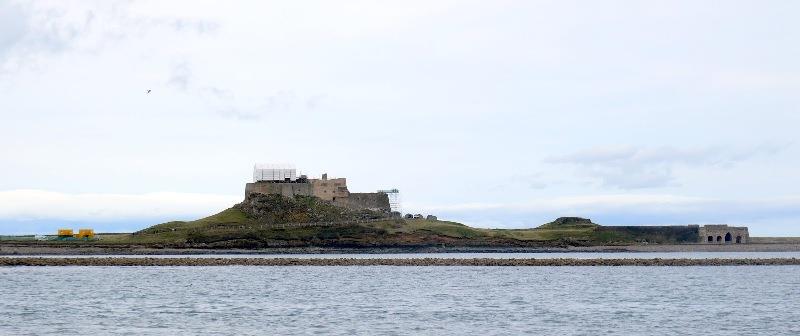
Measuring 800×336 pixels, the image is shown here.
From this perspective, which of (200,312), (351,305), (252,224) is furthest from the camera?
(252,224)

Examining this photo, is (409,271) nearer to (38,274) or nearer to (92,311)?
(38,274)

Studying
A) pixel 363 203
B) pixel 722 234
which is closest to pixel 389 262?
pixel 363 203

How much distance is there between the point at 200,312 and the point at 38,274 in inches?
1853

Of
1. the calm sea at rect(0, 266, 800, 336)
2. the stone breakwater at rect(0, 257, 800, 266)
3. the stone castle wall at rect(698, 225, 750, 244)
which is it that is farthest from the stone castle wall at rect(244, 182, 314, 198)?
the calm sea at rect(0, 266, 800, 336)

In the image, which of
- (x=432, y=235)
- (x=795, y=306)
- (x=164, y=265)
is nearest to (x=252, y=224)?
(x=432, y=235)

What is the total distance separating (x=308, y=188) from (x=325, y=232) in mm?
17861

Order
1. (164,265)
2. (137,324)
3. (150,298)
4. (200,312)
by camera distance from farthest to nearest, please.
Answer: (164,265)
(150,298)
(200,312)
(137,324)

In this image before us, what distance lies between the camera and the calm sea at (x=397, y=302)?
179 feet

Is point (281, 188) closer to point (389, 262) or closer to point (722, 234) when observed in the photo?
point (389, 262)

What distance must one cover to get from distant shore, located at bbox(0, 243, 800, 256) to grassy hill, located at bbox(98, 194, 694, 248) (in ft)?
7.99

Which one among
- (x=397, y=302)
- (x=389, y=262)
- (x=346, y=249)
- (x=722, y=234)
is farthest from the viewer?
(x=722, y=234)

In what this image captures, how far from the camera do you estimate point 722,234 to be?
19200 cm

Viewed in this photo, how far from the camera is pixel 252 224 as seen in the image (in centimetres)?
18338

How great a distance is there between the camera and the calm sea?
179ft
